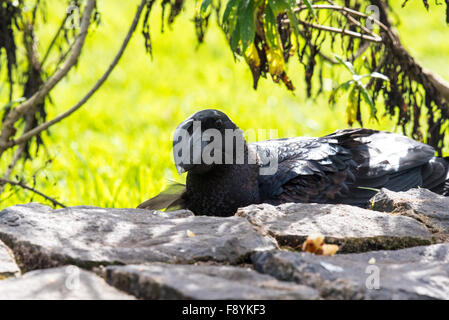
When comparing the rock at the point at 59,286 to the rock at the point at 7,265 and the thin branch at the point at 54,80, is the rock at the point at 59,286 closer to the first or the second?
the rock at the point at 7,265

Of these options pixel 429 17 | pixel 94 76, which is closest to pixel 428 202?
pixel 94 76

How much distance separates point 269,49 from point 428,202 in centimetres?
102

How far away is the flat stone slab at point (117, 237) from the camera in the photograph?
80.4 inches

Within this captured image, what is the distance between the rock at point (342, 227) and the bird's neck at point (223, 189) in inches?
19.8

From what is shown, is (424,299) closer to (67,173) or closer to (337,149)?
(337,149)

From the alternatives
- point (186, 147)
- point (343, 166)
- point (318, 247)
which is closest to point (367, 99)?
point (343, 166)

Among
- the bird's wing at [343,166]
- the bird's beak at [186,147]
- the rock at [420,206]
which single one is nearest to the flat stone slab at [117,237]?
the bird's beak at [186,147]

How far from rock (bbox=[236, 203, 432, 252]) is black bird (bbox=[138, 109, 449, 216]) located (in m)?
0.52

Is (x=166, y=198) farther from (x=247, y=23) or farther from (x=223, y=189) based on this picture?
(x=247, y=23)

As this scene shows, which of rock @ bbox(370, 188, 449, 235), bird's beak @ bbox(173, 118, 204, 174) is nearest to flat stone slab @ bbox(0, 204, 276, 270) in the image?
bird's beak @ bbox(173, 118, 204, 174)

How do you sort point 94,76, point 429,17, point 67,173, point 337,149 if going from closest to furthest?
point 337,149 < point 67,173 < point 94,76 < point 429,17

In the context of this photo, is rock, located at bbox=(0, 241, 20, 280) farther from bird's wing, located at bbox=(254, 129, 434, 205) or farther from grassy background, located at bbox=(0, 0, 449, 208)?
grassy background, located at bbox=(0, 0, 449, 208)

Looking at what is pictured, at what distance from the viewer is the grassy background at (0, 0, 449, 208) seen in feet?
16.0

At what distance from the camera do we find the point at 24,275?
1.95 metres
